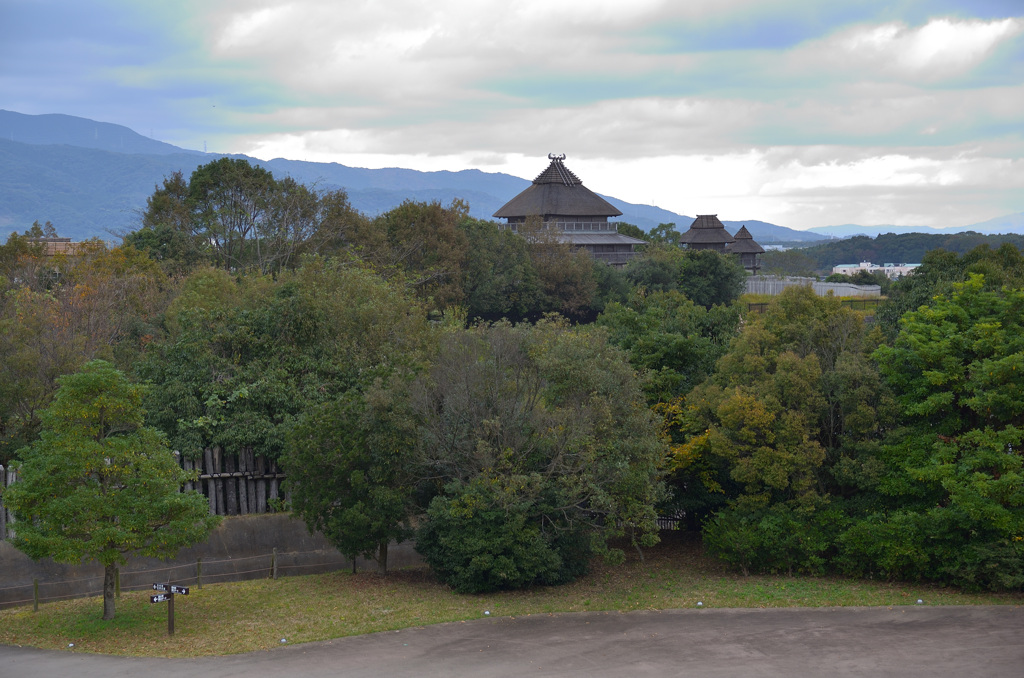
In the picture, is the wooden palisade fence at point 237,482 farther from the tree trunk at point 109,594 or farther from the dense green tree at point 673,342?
the dense green tree at point 673,342

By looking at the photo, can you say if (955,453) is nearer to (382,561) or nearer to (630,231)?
(382,561)

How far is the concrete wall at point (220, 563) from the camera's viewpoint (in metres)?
→ 17.0

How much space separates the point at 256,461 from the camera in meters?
21.0

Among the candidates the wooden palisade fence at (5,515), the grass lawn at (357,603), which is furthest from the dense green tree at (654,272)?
the wooden palisade fence at (5,515)

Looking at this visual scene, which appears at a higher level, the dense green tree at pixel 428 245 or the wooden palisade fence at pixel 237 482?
the dense green tree at pixel 428 245

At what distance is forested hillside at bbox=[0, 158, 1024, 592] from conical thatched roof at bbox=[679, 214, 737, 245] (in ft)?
192

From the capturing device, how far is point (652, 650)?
14562 mm

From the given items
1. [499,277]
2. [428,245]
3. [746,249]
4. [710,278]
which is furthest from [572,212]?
[746,249]

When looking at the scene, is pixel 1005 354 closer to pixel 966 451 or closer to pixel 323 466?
pixel 966 451

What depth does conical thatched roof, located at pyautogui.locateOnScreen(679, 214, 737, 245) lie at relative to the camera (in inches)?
3319

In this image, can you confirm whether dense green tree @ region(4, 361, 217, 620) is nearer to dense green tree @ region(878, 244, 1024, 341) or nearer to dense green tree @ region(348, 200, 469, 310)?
dense green tree @ region(878, 244, 1024, 341)

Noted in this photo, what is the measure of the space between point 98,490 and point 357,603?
17.9 ft

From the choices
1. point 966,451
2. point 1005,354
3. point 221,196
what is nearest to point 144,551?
point 966,451

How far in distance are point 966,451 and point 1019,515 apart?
1661 mm
